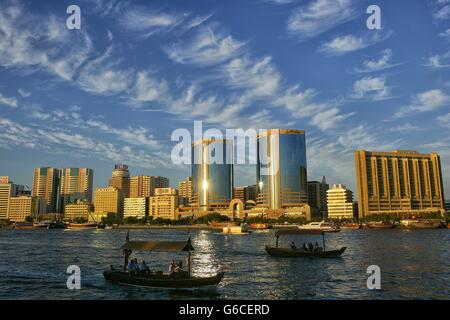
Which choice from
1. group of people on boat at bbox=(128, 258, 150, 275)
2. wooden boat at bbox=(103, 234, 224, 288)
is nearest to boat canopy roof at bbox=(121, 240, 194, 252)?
wooden boat at bbox=(103, 234, 224, 288)

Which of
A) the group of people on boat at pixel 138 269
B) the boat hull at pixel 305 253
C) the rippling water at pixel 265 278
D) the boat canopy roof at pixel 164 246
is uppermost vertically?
the boat canopy roof at pixel 164 246

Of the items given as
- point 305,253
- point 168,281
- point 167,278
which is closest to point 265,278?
point 167,278

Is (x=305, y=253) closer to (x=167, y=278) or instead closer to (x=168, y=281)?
(x=167, y=278)

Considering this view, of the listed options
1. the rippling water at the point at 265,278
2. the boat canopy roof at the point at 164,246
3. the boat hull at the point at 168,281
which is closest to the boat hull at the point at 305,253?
the rippling water at the point at 265,278

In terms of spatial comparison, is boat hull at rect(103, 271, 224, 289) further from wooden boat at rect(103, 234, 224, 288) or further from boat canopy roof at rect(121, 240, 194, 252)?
boat canopy roof at rect(121, 240, 194, 252)

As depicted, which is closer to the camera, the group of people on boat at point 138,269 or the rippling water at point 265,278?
the rippling water at point 265,278

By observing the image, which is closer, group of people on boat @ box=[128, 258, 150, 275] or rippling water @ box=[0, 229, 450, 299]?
rippling water @ box=[0, 229, 450, 299]

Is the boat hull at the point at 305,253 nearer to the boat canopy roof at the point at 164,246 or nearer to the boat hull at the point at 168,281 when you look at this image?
the boat hull at the point at 168,281

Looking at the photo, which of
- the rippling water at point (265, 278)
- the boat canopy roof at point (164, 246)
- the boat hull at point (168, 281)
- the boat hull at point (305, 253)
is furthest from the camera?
the boat hull at point (305, 253)
